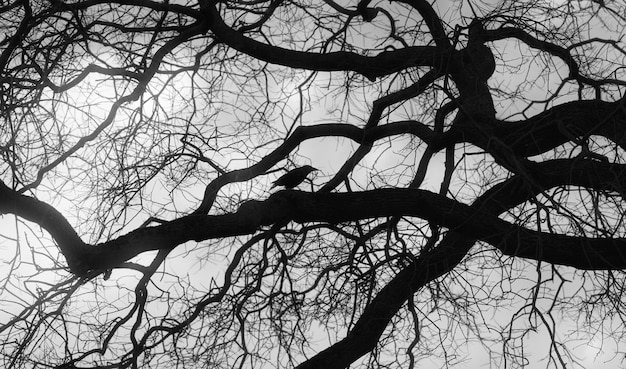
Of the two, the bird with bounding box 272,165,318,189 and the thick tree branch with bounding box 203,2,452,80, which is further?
the thick tree branch with bounding box 203,2,452,80

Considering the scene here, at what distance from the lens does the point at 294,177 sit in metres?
5.31

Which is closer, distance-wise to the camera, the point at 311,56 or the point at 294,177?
the point at 294,177

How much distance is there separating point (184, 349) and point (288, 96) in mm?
2490

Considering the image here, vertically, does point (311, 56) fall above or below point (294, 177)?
above

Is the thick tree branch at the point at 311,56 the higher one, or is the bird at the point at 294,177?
the thick tree branch at the point at 311,56

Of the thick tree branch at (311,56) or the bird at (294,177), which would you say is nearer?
the bird at (294,177)

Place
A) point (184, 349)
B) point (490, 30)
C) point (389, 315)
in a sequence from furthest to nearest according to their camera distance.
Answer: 1. point (490, 30)
2. point (389, 315)
3. point (184, 349)

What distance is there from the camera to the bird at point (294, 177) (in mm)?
5289

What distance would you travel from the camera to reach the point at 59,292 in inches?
178

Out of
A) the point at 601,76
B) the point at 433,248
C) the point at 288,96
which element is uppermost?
the point at 288,96

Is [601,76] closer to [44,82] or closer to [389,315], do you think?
[389,315]

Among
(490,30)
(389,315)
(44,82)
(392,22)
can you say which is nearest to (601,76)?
(490,30)

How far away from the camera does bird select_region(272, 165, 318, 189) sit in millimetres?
5289

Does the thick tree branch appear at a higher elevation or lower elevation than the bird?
higher
